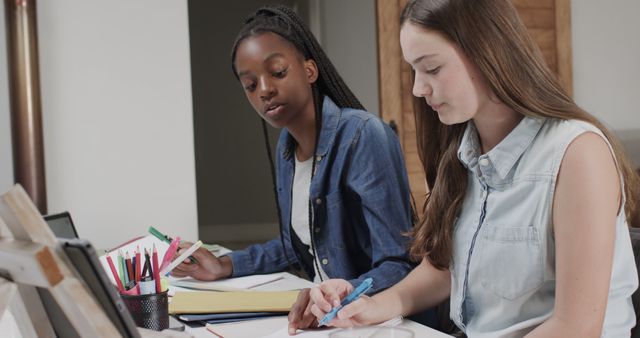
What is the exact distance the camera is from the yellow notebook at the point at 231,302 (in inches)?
47.1

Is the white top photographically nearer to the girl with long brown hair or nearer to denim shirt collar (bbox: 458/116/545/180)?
the girl with long brown hair

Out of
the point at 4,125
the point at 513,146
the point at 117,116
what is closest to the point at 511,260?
the point at 513,146

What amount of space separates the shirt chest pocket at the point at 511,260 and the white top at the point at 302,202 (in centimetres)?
63

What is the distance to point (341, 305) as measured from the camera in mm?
1078

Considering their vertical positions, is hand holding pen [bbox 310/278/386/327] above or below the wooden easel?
below

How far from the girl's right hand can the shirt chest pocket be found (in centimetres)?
19

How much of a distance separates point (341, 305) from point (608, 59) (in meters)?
2.99

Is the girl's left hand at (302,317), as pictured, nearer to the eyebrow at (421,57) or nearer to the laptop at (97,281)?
the eyebrow at (421,57)

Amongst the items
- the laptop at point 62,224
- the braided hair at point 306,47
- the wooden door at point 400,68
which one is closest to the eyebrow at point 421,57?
the braided hair at point 306,47

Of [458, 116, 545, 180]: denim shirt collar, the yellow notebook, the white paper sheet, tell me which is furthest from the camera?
the white paper sheet

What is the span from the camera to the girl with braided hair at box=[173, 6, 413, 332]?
149 centimetres

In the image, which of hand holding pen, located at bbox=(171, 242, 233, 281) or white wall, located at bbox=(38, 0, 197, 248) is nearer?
hand holding pen, located at bbox=(171, 242, 233, 281)

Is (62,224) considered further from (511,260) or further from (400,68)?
(400,68)

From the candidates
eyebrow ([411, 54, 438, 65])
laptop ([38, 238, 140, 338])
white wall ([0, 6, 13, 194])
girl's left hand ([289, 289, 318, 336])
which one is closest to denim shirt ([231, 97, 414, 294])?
girl's left hand ([289, 289, 318, 336])
